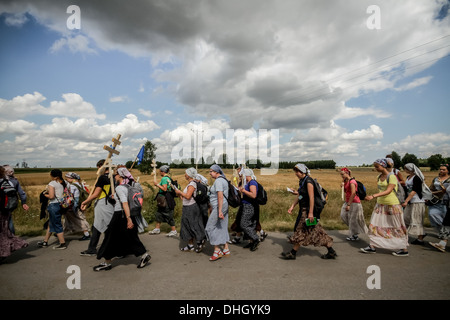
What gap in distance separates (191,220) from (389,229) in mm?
4304

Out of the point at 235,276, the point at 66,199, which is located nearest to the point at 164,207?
the point at 66,199

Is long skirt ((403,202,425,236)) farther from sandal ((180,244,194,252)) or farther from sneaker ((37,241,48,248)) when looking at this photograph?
sneaker ((37,241,48,248))

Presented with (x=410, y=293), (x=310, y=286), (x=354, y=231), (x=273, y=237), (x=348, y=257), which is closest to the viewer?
(x=410, y=293)

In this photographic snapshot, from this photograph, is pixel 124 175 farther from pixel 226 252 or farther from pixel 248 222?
pixel 248 222

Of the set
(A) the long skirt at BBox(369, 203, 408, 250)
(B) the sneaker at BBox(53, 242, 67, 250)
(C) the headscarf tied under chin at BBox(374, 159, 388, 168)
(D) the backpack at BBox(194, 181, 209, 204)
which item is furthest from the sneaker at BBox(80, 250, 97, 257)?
(C) the headscarf tied under chin at BBox(374, 159, 388, 168)

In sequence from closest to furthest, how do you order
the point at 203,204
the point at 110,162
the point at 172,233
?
the point at 110,162
the point at 203,204
the point at 172,233

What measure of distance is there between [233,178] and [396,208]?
4570 millimetres

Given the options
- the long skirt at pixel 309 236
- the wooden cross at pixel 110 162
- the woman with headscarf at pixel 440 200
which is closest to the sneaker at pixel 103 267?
the wooden cross at pixel 110 162

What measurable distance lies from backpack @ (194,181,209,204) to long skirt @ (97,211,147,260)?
158 cm

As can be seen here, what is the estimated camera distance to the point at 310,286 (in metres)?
3.70

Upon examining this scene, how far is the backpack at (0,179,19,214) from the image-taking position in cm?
504

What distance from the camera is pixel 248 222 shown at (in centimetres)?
571

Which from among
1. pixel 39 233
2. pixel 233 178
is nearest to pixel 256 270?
pixel 233 178
